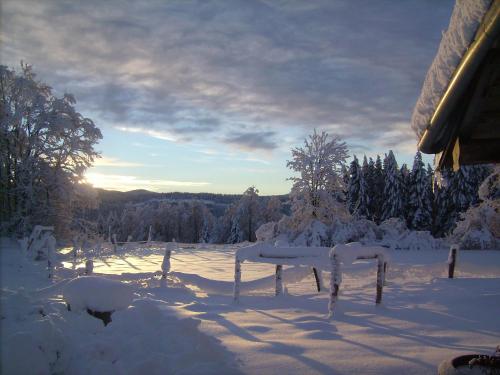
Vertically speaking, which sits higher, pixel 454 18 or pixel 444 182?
pixel 454 18

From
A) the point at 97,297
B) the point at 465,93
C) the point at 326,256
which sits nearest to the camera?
the point at 465,93

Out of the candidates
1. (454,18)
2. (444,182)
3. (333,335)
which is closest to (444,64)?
(454,18)

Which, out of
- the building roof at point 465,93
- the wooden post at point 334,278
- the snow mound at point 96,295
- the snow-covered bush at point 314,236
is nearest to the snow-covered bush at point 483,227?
the snow-covered bush at point 314,236

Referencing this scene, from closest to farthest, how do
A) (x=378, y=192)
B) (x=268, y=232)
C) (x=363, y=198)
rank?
(x=268, y=232) → (x=363, y=198) → (x=378, y=192)

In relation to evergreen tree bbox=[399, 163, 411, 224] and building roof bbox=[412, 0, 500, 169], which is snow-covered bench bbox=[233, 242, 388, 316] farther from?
evergreen tree bbox=[399, 163, 411, 224]

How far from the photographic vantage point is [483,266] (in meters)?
11.1

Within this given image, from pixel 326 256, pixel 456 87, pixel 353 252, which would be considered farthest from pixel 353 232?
pixel 456 87

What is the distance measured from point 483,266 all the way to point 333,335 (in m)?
8.67

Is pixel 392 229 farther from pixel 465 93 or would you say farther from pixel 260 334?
pixel 465 93

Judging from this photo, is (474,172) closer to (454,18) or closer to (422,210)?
(422,210)

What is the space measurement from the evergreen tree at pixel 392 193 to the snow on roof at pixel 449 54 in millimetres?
46954

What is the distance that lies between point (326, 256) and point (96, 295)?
12.9 ft

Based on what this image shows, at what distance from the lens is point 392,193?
48188 mm

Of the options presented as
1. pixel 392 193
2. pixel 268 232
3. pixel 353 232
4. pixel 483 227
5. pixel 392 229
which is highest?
pixel 392 193
